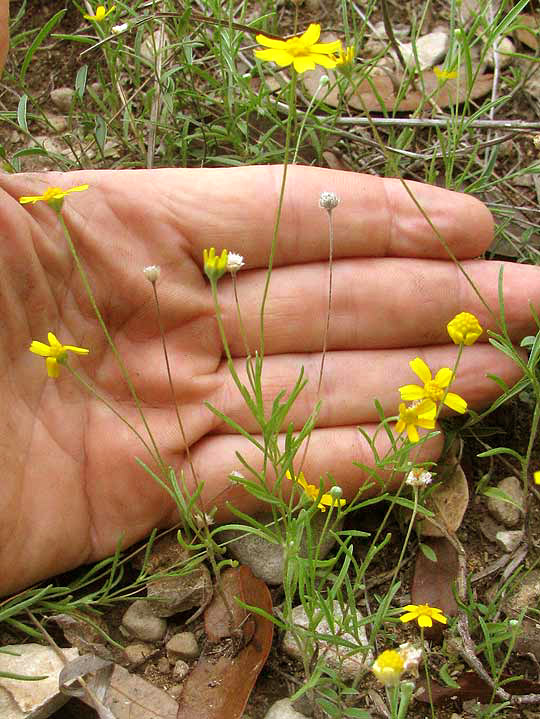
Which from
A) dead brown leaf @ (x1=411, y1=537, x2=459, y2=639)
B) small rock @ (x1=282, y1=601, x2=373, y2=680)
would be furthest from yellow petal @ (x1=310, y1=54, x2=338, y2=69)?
dead brown leaf @ (x1=411, y1=537, x2=459, y2=639)

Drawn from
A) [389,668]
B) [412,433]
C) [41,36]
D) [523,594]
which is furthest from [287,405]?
[41,36]

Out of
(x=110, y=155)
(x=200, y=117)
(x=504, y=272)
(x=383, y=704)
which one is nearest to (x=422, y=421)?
(x=383, y=704)

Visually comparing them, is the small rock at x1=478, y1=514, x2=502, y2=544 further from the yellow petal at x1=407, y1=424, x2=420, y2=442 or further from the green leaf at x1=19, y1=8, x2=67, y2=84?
the green leaf at x1=19, y1=8, x2=67, y2=84

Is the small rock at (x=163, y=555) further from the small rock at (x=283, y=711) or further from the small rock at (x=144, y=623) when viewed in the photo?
the small rock at (x=283, y=711)

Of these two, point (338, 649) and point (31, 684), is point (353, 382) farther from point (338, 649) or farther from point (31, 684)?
point (31, 684)

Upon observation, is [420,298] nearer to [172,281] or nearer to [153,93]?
[172,281]

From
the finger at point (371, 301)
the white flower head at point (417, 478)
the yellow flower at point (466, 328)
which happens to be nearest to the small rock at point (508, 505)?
the finger at point (371, 301)
